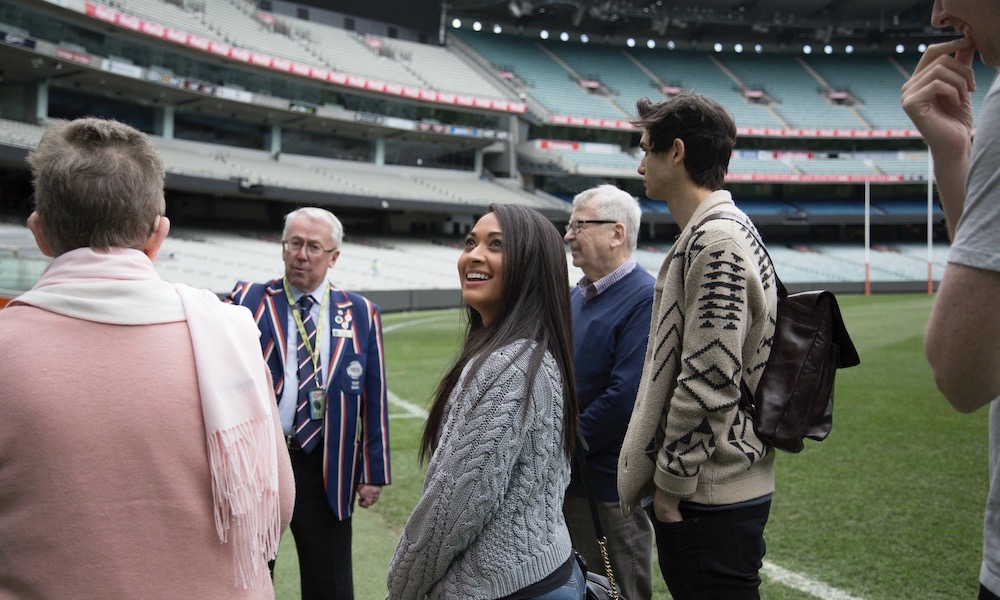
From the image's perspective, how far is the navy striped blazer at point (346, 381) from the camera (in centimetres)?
349

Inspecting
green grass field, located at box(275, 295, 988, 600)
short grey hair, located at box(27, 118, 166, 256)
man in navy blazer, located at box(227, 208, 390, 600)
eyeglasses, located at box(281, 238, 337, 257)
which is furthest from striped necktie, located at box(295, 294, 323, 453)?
short grey hair, located at box(27, 118, 166, 256)

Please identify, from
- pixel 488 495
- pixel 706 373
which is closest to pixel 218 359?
pixel 488 495

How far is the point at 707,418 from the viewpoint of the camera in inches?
86.1

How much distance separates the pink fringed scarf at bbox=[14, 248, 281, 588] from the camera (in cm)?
167

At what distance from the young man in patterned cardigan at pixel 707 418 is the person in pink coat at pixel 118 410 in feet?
3.98

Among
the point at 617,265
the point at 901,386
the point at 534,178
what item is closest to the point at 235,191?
the point at 534,178

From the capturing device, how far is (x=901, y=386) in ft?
36.4

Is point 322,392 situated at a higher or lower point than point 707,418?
lower

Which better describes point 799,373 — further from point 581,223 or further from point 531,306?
point 581,223

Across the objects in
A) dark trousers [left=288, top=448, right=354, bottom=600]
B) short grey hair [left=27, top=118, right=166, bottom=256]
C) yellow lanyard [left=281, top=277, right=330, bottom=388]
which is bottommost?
dark trousers [left=288, top=448, right=354, bottom=600]

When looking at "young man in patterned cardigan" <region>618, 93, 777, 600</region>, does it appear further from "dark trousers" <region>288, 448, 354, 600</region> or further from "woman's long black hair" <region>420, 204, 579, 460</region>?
"dark trousers" <region>288, 448, 354, 600</region>

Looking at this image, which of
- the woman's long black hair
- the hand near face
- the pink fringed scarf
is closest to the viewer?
the hand near face

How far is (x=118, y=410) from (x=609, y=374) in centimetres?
221

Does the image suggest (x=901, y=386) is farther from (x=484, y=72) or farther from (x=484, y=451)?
(x=484, y=72)
